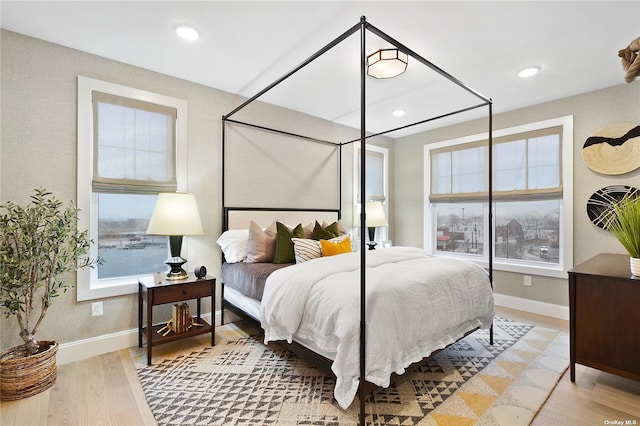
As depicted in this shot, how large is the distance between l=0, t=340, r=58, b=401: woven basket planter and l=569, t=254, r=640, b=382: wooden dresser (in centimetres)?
370

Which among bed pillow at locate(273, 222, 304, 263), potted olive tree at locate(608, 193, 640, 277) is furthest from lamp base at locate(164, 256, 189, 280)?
potted olive tree at locate(608, 193, 640, 277)

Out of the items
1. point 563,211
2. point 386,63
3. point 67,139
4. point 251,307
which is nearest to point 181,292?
point 251,307

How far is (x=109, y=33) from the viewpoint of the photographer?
2291 millimetres

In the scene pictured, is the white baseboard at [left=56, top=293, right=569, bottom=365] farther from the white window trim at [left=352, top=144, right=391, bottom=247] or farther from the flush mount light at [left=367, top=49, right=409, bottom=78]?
the flush mount light at [left=367, top=49, right=409, bottom=78]

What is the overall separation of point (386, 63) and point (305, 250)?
183 cm

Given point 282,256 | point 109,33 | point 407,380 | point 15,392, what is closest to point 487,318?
point 407,380

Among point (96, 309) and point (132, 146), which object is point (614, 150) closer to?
point (132, 146)

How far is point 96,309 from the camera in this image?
2.58 meters

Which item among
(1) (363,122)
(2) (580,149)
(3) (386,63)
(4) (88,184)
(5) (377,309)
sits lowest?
(5) (377,309)

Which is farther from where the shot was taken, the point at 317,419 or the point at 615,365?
the point at 615,365

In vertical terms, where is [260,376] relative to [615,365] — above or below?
below

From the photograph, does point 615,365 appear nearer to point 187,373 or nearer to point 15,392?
point 187,373

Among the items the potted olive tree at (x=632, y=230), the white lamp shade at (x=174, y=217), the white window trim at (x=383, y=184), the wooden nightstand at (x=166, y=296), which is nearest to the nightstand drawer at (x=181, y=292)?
the wooden nightstand at (x=166, y=296)

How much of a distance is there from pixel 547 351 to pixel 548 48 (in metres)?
2.60
